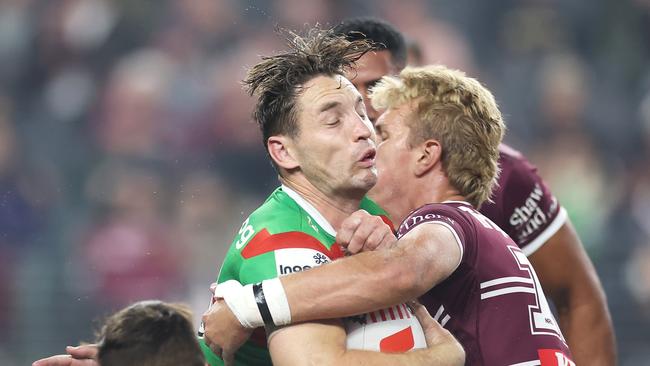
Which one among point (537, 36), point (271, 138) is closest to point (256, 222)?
point (271, 138)

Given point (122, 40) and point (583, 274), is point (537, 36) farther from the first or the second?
point (583, 274)

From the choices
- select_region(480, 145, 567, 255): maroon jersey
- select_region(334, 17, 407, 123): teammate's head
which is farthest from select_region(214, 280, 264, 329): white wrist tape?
select_region(480, 145, 567, 255): maroon jersey

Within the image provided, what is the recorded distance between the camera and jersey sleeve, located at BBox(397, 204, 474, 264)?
428cm

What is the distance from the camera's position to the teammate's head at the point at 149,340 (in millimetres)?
4820

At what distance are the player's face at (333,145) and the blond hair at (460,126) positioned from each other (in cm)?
48

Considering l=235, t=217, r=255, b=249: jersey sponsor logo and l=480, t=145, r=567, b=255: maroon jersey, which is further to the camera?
l=480, t=145, r=567, b=255: maroon jersey

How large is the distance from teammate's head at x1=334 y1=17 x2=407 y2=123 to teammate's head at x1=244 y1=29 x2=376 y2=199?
1.16m

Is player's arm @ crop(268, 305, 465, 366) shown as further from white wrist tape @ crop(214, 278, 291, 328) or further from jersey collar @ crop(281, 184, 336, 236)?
jersey collar @ crop(281, 184, 336, 236)

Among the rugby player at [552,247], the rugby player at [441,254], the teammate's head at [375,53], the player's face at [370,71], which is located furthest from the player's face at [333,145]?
the rugby player at [552,247]

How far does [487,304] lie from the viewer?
440 centimetres

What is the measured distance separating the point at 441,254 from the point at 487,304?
14.6 inches

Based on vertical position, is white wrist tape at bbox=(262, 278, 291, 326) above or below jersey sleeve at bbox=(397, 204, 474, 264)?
below

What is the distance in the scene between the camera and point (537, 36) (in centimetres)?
1328

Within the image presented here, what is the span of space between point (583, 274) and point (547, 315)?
5.72 ft
